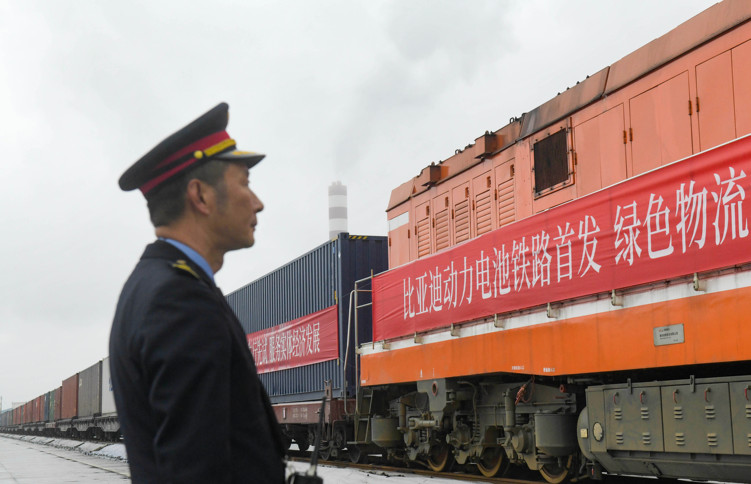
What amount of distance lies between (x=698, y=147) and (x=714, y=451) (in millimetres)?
2734

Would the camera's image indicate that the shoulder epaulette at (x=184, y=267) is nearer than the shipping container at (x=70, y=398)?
Yes

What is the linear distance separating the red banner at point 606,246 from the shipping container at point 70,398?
37401 mm

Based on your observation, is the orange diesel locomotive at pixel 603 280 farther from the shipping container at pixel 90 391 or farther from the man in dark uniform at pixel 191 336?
the shipping container at pixel 90 391

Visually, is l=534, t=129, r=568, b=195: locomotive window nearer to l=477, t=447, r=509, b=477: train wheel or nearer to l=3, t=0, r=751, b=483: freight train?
l=3, t=0, r=751, b=483: freight train

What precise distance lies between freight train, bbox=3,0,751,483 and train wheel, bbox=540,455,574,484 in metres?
0.04

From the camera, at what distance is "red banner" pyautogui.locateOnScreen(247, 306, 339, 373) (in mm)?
16141

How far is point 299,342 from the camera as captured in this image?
17922mm

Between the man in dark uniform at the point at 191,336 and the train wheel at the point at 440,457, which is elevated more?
the man in dark uniform at the point at 191,336

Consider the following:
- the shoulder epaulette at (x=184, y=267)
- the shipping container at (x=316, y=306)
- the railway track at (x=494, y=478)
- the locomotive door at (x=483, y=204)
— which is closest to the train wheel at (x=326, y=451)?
the railway track at (x=494, y=478)

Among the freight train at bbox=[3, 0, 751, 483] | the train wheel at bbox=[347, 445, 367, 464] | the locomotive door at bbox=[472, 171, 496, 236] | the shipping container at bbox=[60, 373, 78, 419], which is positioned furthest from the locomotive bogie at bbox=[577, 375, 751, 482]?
the shipping container at bbox=[60, 373, 78, 419]

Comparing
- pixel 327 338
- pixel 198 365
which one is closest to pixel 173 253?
pixel 198 365

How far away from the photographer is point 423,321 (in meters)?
12.3

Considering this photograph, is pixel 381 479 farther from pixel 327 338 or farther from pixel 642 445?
pixel 327 338

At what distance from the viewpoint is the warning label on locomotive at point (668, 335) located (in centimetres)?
725
